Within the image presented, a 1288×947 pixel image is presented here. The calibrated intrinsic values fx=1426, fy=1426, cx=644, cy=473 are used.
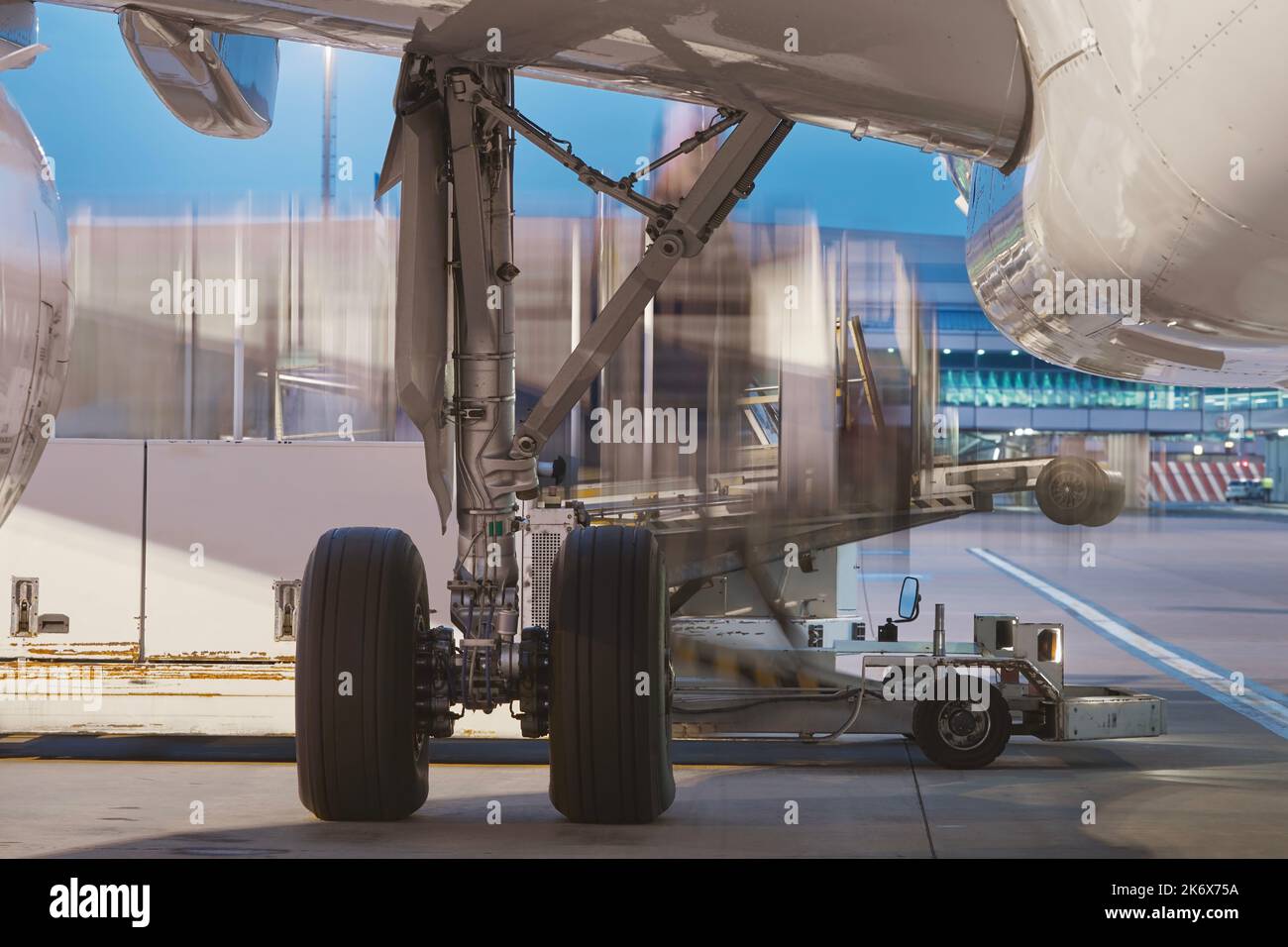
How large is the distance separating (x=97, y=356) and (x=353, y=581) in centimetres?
401

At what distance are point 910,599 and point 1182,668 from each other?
4059 millimetres

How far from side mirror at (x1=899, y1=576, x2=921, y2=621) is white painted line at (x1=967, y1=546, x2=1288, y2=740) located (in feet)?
7.23

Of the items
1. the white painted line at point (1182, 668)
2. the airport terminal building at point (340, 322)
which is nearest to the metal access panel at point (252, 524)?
the airport terminal building at point (340, 322)

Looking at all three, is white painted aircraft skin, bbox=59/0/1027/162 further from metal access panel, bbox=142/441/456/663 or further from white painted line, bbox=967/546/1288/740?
white painted line, bbox=967/546/1288/740

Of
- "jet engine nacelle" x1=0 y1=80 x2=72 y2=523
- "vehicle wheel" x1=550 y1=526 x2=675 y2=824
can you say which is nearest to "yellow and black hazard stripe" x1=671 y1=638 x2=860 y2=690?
"vehicle wheel" x1=550 y1=526 x2=675 y2=824

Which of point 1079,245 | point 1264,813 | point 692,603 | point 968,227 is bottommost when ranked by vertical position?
point 1264,813

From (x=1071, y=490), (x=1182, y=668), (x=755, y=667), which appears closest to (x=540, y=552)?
(x=755, y=667)

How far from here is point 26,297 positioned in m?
3.76

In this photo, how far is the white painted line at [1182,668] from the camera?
9.02 m

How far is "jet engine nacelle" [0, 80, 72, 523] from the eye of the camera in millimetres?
3693

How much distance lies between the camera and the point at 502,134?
5207 millimetres
